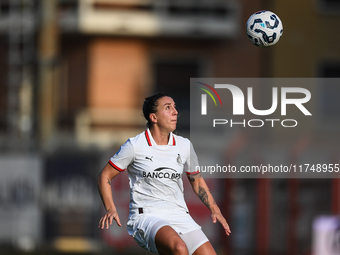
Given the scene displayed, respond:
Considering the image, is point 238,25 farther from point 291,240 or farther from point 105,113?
point 291,240

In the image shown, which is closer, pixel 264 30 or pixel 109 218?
pixel 109 218

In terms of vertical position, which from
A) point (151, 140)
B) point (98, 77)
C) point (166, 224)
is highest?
point (98, 77)

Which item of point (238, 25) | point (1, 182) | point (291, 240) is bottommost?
point (291, 240)

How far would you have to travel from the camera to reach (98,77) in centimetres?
1731

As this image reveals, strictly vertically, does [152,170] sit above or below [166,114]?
below

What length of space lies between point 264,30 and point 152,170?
2.33 metres

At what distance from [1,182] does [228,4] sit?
791 centimetres

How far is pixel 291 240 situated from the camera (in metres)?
13.5

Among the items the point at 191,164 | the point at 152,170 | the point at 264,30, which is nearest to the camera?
the point at 152,170

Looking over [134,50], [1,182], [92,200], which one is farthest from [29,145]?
[134,50]

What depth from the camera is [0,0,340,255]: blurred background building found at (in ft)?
45.5

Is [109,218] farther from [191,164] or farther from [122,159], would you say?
[191,164]

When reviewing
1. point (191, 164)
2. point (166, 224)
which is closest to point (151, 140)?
point (191, 164)

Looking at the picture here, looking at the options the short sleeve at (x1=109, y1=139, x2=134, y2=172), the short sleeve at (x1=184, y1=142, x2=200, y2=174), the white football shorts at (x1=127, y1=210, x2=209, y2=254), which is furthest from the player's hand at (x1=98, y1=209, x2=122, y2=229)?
the short sleeve at (x1=184, y1=142, x2=200, y2=174)
